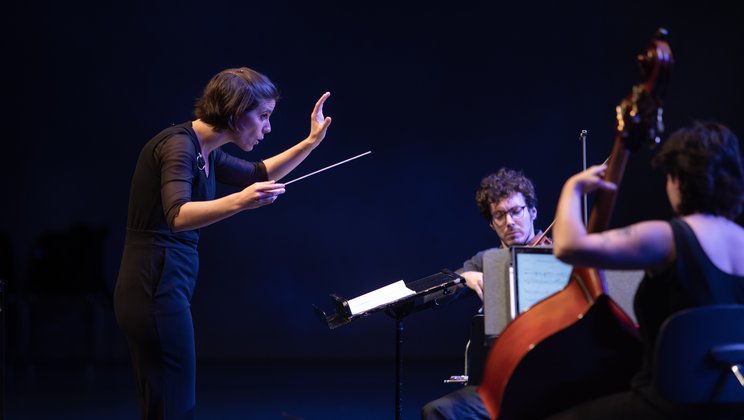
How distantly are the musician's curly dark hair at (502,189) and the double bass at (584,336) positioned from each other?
1.26 meters

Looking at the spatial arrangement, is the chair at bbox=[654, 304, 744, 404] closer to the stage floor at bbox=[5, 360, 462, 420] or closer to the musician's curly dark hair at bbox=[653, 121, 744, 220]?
the musician's curly dark hair at bbox=[653, 121, 744, 220]

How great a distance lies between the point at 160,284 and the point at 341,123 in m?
3.87

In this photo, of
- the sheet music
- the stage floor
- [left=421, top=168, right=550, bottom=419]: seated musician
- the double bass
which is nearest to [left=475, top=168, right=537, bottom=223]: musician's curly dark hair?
[left=421, top=168, right=550, bottom=419]: seated musician

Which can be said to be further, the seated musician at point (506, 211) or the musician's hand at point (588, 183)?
the seated musician at point (506, 211)

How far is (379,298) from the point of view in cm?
266

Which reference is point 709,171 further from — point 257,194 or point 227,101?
point 227,101

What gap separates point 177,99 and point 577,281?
15.4 ft

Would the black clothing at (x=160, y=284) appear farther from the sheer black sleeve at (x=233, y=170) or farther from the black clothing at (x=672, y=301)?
the black clothing at (x=672, y=301)

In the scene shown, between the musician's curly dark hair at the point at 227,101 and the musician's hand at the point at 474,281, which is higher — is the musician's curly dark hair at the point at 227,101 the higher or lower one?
the higher one

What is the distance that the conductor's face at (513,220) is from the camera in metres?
2.99

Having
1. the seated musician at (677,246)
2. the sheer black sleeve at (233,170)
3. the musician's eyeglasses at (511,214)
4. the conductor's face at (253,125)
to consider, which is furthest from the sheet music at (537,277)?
the sheer black sleeve at (233,170)

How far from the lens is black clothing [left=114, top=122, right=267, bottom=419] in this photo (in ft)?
7.08

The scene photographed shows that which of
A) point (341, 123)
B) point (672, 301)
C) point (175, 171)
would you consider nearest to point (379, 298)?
point (175, 171)

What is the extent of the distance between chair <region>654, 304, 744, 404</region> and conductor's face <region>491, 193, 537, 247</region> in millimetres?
1392
